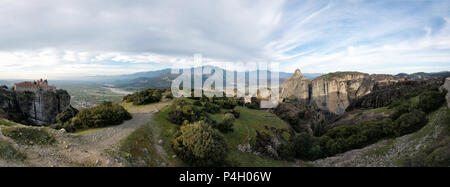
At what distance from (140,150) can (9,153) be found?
8.15 meters

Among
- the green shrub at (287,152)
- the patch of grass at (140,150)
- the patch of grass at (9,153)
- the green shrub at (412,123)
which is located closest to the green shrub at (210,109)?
the green shrub at (287,152)

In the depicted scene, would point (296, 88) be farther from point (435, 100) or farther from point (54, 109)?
point (54, 109)

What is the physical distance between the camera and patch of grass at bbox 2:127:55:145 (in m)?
13.8

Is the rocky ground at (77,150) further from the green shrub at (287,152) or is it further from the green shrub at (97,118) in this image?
the green shrub at (287,152)

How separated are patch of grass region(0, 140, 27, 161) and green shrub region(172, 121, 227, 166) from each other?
34.9 ft

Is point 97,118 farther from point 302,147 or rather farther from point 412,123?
point 412,123

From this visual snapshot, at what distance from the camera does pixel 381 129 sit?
2614 cm

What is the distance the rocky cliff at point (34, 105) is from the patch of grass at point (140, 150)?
41.9 meters

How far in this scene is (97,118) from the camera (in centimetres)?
1970

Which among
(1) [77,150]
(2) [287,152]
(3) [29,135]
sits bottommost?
(2) [287,152]

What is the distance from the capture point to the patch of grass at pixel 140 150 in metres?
15.0

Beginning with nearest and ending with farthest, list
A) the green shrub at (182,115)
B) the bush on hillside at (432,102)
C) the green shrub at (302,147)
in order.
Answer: the green shrub at (182,115) < the bush on hillside at (432,102) < the green shrub at (302,147)

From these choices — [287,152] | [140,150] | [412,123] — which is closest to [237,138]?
[287,152]

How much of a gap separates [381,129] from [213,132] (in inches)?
1014
